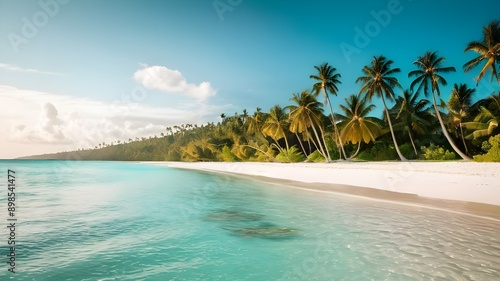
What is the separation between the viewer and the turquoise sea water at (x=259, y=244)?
4719 millimetres

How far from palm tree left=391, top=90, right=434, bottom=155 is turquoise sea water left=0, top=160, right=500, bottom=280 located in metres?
25.0

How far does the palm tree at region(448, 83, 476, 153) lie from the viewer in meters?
28.8

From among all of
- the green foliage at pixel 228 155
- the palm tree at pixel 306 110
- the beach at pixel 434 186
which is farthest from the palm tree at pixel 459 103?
the green foliage at pixel 228 155

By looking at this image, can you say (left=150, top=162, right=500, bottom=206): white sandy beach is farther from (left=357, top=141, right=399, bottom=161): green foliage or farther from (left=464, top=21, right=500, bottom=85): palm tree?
(left=357, top=141, right=399, bottom=161): green foliage

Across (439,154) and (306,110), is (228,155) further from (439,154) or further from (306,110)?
(439,154)

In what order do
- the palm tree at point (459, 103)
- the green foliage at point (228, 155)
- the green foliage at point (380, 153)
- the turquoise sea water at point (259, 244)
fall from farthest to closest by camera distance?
the green foliage at point (228, 155), the green foliage at point (380, 153), the palm tree at point (459, 103), the turquoise sea water at point (259, 244)

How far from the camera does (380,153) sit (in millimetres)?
33000

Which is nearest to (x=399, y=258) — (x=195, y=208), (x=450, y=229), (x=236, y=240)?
(x=450, y=229)

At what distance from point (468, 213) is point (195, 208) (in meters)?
8.90

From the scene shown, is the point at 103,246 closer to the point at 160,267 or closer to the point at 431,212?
the point at 160,267

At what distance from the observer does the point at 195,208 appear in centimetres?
1116

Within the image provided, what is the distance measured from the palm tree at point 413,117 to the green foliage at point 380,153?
217 cm

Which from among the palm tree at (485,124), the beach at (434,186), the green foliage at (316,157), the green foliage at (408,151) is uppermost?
the palm tree at (485,124)

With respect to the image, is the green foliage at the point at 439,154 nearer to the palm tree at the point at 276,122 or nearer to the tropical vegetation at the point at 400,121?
the tropical vegetation at the point at 400,121
